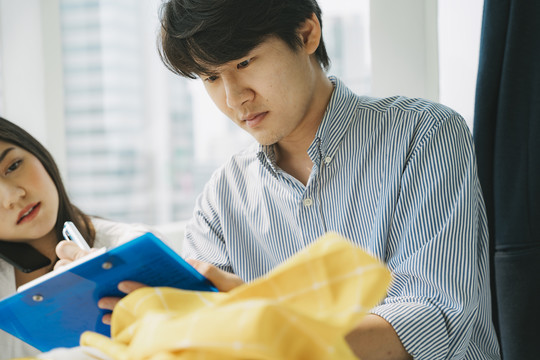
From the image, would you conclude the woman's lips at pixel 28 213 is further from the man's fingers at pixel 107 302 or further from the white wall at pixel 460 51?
the white wall at pixel 460 51

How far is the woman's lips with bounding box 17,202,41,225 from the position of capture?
132cm

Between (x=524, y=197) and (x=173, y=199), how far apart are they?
1562mm

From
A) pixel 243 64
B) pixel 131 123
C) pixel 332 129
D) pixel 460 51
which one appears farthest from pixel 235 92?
pixel 131 123

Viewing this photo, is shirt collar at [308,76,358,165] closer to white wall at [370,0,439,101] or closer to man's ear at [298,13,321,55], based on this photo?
man's ear at [298,13,321,55]

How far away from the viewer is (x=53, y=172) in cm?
147

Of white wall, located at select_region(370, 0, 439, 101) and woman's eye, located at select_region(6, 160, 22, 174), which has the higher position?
white wall, located at select_region(370, 0, 439, 101)

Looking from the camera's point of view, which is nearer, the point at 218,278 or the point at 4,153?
the point at 218,278

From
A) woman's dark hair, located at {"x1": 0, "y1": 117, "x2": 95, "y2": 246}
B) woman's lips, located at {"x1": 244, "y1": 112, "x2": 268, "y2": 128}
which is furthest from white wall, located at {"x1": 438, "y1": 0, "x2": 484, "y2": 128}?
woman's dark hair, located at {"x1": 0, "y1": 117, "x2": 95, "y2": 246}

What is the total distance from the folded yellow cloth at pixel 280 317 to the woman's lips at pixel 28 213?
87cm

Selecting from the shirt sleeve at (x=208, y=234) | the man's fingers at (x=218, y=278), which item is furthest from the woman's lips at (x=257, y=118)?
the man's fingers at (x=218, y=278)

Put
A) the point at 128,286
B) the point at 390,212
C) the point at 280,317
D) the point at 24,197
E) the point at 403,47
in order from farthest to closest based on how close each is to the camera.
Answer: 1. the point at 403,47
2. the point at 24,197
3. the point at 390,212
4. the point at 128,286
5. the point at 280,317

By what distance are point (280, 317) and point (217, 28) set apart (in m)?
0.76

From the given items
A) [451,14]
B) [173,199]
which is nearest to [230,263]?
[451,14]

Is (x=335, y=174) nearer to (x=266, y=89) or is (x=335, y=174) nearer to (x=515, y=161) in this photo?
(x=266, y=89)
